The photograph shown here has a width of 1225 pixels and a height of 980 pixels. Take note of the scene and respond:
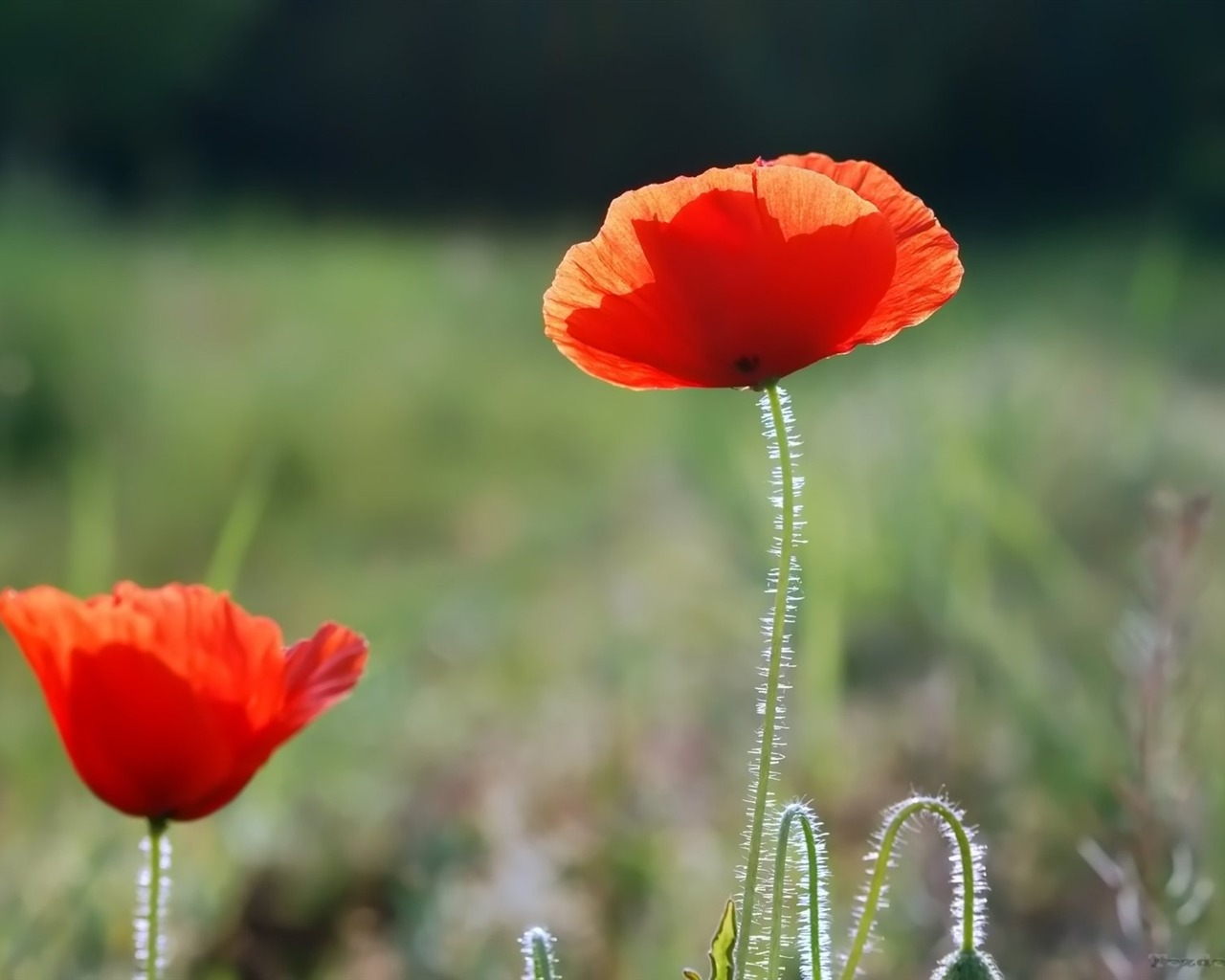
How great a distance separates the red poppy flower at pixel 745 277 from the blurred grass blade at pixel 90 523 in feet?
2.60

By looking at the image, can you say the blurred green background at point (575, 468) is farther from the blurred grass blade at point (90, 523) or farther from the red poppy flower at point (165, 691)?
the red poppy flower at point (165, 691)

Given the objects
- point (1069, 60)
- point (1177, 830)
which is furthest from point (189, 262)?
point (1177, 830)

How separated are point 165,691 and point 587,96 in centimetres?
390

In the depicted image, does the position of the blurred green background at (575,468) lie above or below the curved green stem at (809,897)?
above

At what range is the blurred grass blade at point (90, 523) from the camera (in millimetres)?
1223

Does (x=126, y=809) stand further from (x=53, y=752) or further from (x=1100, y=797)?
(x=53, y=752)

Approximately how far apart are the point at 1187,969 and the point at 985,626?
0.63 m

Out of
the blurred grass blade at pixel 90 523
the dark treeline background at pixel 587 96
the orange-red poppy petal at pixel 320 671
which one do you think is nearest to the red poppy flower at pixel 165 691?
the orange-red poppy petal at pixel 320 671

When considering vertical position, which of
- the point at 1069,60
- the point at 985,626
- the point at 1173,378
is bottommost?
the point at 985,626

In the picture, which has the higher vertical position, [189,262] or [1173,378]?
[189,262]

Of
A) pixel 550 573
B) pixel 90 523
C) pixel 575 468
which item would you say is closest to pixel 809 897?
pixel 90 523

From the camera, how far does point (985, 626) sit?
1083 millimetres

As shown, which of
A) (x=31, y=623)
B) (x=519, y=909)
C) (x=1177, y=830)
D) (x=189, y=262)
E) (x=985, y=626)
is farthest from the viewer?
(x=189, y=262)

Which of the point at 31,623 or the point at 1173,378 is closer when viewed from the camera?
the point at 31,623
